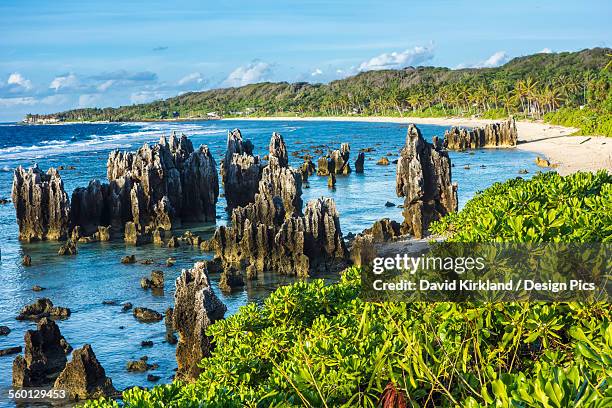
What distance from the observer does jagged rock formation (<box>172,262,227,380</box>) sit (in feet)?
77.4

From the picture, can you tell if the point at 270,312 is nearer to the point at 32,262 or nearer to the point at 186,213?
the point at 32,262

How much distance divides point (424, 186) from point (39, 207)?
26.2 m

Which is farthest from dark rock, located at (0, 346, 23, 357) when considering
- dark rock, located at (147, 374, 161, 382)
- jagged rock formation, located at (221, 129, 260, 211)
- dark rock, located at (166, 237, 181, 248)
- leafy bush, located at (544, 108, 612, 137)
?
leafy bush, located at (544, 108, 612, 137)

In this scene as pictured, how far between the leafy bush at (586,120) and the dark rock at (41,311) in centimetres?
5237

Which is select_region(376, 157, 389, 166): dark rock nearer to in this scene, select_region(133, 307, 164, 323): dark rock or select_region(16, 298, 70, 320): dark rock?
select_region(133, 307, 164, 323): dark rock

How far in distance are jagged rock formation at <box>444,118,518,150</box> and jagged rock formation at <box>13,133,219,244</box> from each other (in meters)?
59.8

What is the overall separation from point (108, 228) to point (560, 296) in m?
42.1

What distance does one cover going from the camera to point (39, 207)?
48.2 metres

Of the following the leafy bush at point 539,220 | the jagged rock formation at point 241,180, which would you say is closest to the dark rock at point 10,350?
the leafy bush at point 539,220

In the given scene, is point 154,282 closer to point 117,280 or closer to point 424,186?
point 117,280

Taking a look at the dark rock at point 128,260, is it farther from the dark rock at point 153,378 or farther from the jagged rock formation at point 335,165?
the jagged rock formation at point 335,165

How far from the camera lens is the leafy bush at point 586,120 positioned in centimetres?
8990

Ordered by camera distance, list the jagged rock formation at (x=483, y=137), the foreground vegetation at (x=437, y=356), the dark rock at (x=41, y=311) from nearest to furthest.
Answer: the foreground vegetation at (x=437, y=356)
the dark rock at (x=41, y=311)
the jagged rock formation at (x=483, y=137)

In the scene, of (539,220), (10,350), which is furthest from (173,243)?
(539,220)
